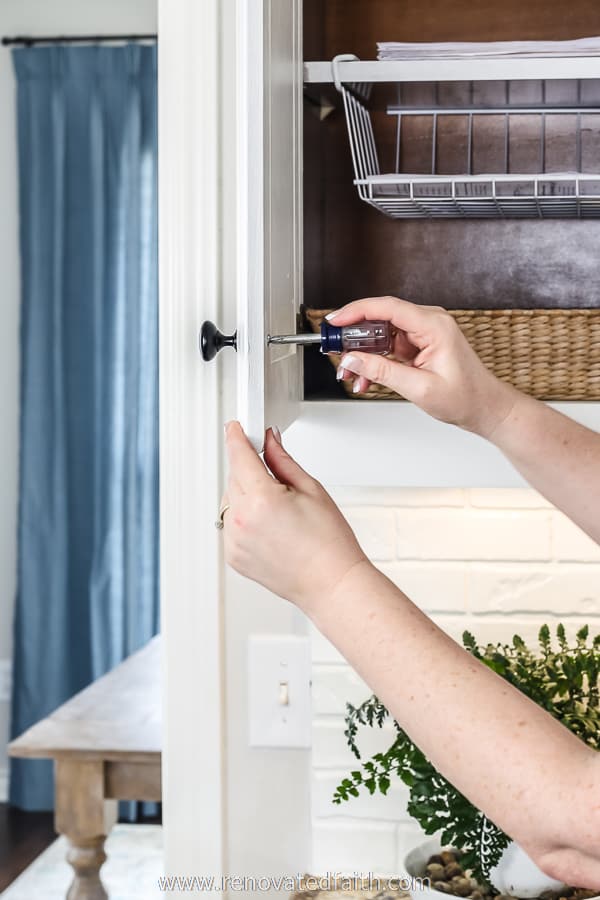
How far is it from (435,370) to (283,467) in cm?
21

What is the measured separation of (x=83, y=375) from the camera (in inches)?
141

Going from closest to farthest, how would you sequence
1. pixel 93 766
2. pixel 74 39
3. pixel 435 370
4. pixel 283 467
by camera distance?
1. pixel 283 467
2. pixel 435 370
3. pixel 93 766
4. pixel 74 39

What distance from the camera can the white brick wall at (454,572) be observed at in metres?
1.39

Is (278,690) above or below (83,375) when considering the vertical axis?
below

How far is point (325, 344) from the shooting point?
2.95ft

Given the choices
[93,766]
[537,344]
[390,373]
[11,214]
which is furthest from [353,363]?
[11,214]

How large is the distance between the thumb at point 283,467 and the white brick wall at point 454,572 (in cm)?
59

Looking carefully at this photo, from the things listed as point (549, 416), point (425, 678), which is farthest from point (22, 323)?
point (425, 678)

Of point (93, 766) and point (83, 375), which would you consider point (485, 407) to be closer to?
point (93, 766)

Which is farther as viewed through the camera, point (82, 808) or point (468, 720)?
point (82, 808)

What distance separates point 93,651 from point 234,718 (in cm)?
232

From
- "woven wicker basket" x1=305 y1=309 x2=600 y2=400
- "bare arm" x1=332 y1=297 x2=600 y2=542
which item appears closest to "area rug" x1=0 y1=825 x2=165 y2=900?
"woven wicker basket" x1=305 y1=309 x2=600 y2=400

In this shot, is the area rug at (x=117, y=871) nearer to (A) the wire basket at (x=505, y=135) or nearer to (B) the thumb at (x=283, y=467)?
(A) the wire basket at (x=505, y=135)

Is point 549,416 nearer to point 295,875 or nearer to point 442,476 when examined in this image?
point 442,476
